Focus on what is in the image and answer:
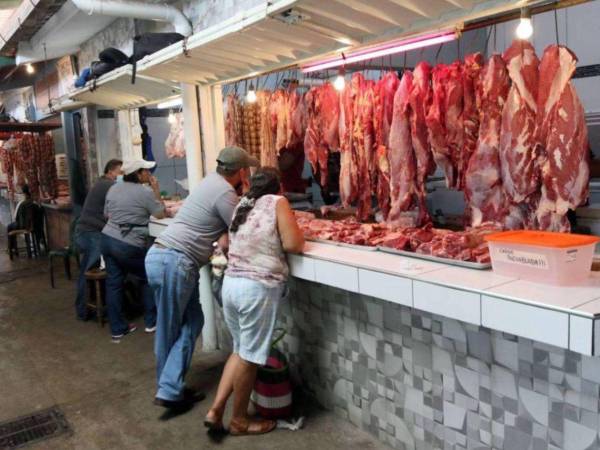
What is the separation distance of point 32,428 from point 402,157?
324 centimetres

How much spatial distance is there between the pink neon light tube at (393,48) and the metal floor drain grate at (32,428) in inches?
125

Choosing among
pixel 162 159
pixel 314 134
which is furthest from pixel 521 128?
pixel 162 159

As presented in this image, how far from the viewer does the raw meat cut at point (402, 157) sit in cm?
361

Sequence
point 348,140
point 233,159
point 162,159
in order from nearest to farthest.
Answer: point 233,159 → point 348,140 → point 162,159

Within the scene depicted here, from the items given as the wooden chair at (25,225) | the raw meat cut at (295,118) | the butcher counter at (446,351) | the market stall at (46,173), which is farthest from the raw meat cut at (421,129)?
the wooden chair at (25,225)

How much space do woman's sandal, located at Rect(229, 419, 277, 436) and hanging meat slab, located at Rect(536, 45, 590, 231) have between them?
2.17 meters

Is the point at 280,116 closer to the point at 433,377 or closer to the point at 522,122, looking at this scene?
the point at 522,122

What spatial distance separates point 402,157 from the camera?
3668 millimetres

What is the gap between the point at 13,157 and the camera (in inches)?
502

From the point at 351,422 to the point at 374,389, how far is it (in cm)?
38

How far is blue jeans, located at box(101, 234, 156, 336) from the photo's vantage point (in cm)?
535

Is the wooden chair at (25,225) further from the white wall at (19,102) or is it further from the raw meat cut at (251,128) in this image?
the raw meat cut at (251,128)

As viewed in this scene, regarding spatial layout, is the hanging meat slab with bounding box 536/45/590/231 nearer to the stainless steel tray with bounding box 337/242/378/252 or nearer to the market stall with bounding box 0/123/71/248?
the stainless steel tray with bounding box 337/242/378/252

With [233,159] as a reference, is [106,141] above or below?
above
